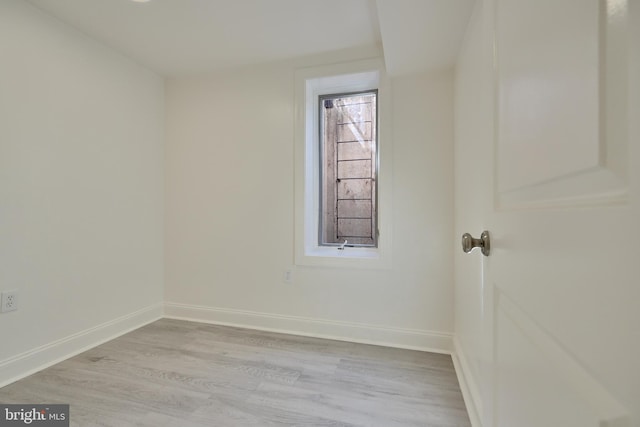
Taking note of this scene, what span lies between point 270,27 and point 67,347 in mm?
2671

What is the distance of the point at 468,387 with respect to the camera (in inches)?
61.7

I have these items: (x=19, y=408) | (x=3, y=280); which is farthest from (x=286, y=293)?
(x=3, y=280)

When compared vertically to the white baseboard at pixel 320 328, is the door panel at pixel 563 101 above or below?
above

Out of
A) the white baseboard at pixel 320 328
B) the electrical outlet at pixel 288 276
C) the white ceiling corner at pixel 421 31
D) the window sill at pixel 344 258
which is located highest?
the white ceiling corner at pixel 421 31

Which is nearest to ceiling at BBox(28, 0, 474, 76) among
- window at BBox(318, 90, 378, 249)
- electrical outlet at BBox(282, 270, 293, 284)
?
window at BBox(318, 90, 378, 249)

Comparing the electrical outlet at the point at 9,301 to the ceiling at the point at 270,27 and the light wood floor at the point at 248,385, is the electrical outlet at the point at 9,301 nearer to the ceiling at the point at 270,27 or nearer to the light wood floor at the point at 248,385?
the light wood floor at the point at 248,385

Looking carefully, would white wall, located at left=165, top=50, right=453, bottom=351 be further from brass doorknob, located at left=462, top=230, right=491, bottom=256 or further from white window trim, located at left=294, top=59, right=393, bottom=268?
brass doorknob, located at left=462, top=230, right=491, bottom=256

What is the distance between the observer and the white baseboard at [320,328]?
215 centimetres

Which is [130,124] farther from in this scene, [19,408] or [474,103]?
[474,103]

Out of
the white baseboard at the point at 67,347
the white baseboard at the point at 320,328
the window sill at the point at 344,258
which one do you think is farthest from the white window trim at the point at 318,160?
the white baseboard at the point at 67,347

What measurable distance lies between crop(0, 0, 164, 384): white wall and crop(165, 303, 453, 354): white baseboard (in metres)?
0.45

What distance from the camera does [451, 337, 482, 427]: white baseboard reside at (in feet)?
4.45

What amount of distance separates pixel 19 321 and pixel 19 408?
1.85ft

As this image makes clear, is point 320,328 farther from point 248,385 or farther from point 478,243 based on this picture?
point 478,243
